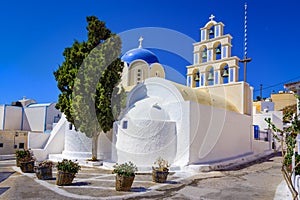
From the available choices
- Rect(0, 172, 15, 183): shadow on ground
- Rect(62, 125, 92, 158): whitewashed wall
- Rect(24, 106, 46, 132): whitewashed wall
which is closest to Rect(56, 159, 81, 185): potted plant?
Rect(0, 172, 15, 183): shadow on ground

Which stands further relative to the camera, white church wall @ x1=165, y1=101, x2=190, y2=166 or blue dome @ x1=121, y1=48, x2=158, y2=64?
blue dome @ x1=121, y1=48, x2=158, y2=64

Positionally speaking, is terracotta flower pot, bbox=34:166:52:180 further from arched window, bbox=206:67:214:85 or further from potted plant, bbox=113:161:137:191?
arched window, bbox=206:67:214:85

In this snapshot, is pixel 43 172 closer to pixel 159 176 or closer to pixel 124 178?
pixel 124 178

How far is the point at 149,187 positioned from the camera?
9242mm

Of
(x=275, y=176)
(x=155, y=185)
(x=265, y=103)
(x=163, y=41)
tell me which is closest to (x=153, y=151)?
(x=155, y=185)

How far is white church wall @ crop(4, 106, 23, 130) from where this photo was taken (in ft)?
80.2

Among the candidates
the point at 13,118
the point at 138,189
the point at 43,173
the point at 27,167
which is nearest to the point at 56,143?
the point at 27,167

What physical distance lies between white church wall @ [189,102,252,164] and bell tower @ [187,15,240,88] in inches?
118

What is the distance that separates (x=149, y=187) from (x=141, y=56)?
1387 centimetres

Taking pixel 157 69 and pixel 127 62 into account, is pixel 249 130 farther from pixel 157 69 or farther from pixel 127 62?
pixel 127 62

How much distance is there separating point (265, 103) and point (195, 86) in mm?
17581

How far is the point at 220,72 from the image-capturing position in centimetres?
1839

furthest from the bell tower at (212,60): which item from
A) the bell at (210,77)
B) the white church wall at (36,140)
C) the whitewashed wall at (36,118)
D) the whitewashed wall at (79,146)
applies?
the whitewashed wall at (36,118)

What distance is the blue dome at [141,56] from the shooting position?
21.5 metres
